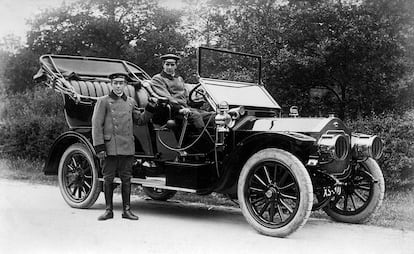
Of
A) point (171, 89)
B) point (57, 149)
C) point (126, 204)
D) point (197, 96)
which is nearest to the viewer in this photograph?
point (126, 204)

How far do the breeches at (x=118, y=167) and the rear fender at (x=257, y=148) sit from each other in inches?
48.1

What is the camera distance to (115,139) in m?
6.32

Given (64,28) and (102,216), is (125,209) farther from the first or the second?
(64,28)

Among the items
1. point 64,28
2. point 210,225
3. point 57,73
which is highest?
point 64,28

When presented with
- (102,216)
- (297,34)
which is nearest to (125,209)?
(102,216)

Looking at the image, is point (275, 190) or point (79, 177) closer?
point (275, 190)

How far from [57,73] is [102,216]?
2441 mm

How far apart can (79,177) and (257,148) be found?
283 centimetres

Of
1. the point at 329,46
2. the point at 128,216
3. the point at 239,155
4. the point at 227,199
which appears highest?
the point at 329,46

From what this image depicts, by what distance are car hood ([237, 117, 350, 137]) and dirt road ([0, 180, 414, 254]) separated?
1118 mm

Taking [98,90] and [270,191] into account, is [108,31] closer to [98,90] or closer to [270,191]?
[98,90]

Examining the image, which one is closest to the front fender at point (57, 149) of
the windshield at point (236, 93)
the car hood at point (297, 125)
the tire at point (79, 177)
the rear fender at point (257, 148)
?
the tire at point (79, 177)

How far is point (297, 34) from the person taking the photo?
36.9ft

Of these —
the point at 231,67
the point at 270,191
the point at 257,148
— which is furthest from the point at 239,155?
the point at 231,67
